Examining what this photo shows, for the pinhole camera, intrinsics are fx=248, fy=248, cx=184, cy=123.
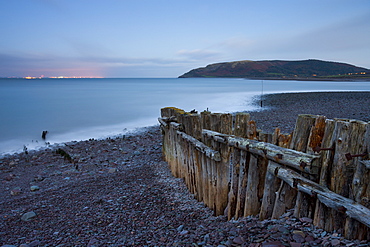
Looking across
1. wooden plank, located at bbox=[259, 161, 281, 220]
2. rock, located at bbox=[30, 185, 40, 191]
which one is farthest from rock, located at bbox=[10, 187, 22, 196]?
wooden plank, located at bbox=[259, 161, 281, 220]

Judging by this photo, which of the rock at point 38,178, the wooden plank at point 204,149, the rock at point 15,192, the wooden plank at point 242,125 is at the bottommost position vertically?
the rock at point 38,178

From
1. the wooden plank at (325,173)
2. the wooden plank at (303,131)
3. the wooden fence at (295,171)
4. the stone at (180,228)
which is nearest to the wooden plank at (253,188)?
the wooden fence at (295,171)

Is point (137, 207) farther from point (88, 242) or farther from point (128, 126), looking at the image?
point (128, 126)

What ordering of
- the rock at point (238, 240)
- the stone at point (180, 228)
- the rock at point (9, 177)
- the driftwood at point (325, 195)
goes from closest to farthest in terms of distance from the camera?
the driftwood at point (325, 195)
the rock at point (238, 240)
the stone at point (180, 228)
the rock at point (9, 177)

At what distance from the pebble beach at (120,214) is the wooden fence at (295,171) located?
168 millimetres

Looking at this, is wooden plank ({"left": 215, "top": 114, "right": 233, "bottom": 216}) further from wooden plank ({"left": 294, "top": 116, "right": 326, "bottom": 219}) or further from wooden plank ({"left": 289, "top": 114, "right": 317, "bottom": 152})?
wooden plank ({"left": 294, "top": 116, "right": 326, "bottom": 219})

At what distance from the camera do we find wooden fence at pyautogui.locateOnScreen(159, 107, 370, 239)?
229 cm

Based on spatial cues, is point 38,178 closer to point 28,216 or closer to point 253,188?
point 28,216

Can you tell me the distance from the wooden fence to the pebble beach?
168 millimetres

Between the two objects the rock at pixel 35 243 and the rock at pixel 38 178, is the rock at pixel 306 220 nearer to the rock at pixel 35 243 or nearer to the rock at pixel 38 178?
the rock at pixel 35 243

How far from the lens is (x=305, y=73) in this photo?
481 feet

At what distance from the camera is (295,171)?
2809 mm

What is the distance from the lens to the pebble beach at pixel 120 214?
2.82 m

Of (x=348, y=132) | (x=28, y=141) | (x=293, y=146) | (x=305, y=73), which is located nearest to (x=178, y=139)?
(x=293, y=146)
